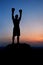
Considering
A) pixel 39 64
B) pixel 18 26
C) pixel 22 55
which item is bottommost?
pixel 39 64

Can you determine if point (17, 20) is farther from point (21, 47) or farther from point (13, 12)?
point (21, 47)

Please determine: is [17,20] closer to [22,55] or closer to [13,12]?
[13,12]

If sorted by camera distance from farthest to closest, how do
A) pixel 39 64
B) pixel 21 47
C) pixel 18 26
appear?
pixel 18 26, pixel 39 64, pixel 21 47

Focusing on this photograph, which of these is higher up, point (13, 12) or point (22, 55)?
point (13, 12)

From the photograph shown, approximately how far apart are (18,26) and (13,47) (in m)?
1.84

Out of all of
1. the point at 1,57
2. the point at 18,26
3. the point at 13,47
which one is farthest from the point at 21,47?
the point at 18,26

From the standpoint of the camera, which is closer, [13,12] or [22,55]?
[22,55]

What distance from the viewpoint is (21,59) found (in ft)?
32.7

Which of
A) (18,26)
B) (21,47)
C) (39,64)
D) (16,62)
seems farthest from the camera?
(18,26)

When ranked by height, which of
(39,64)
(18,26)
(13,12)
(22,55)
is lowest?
(39,64)

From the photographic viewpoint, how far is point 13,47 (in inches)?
428

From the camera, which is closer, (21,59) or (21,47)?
(21,59)

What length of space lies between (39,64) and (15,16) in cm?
311

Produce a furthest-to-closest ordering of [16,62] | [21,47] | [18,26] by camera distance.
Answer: [18,26]
[21,47]
[16,62]
